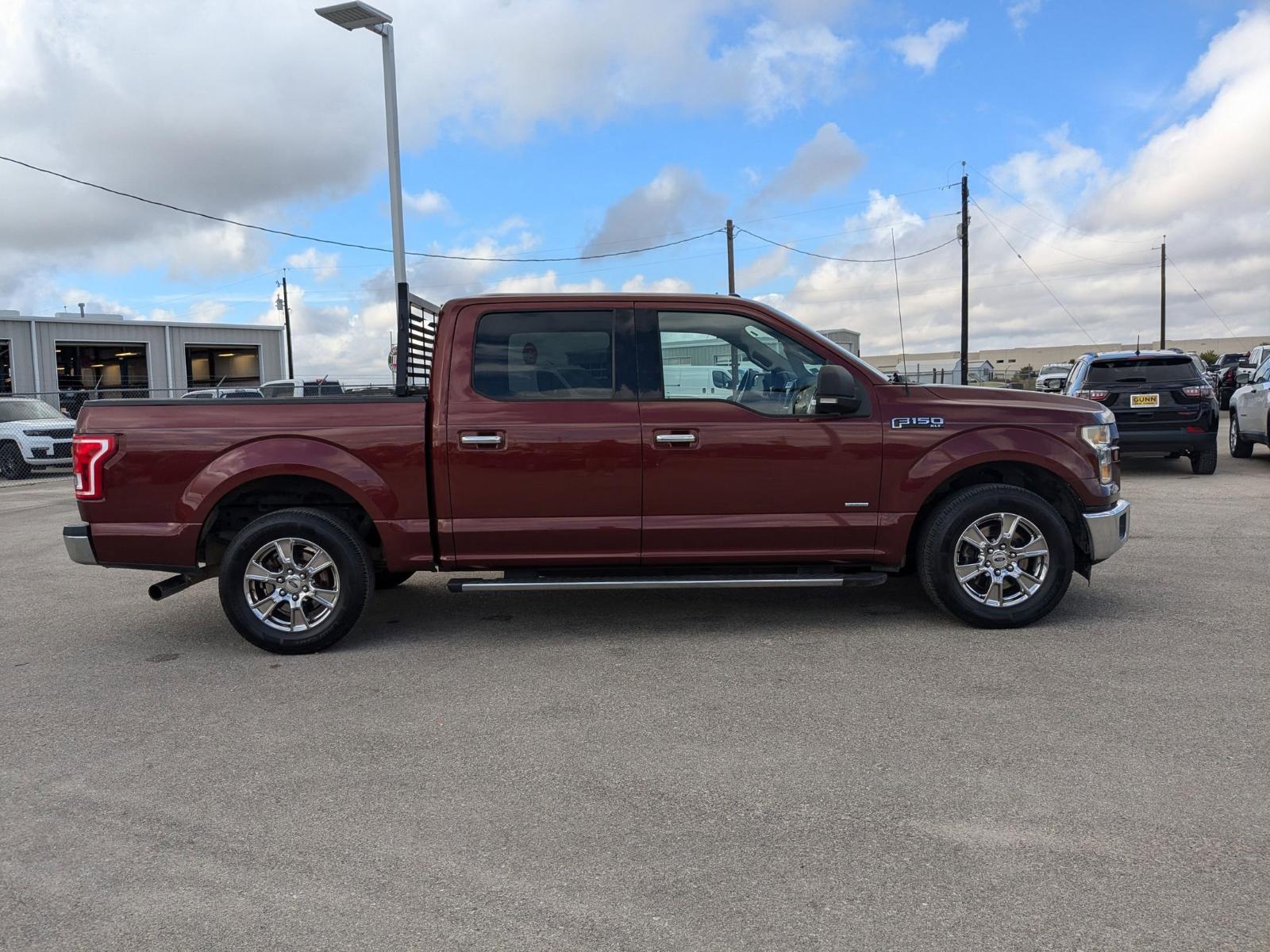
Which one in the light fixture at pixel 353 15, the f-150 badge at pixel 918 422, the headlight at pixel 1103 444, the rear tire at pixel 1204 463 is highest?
the light fixture at pixel 353 15

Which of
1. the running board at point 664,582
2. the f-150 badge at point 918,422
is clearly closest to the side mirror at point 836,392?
the f-150 badge at point 918,422

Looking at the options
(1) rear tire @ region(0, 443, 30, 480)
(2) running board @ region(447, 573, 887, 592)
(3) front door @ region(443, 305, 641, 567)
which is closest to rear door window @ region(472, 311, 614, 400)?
(3) front door @ region(443, 305, 641, 567)

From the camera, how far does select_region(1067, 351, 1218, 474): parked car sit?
1193 cm

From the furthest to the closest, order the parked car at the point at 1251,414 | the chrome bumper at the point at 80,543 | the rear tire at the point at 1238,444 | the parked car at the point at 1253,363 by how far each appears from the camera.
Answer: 1. the parked car at the point at 1253,363
2. the rear tire at the point at 1238,444
3. the parked car at the point at 1251,414
4. the chrome bumper at the point at 80,543

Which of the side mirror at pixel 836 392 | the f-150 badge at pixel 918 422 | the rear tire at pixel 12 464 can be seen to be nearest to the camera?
the side mirror at pixel 836 392

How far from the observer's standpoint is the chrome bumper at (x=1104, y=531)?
5.42 m

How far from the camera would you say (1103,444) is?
5.47 meters

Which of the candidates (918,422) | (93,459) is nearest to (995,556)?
(918,422)

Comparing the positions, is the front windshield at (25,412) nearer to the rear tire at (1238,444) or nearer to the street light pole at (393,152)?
the street light pole at (393,152)

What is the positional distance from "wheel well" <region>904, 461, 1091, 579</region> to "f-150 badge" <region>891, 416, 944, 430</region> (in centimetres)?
32

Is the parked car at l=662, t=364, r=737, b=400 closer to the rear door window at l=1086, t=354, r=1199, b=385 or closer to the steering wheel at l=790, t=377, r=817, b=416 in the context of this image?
the steering wheel at l=790, t=377, r=817, b=416

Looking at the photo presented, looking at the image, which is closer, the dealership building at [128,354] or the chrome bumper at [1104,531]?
the chrome bumper at [1104,531]

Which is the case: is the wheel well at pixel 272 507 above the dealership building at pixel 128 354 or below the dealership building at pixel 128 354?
below

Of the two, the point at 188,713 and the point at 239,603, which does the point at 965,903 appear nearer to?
the point at 188,713
